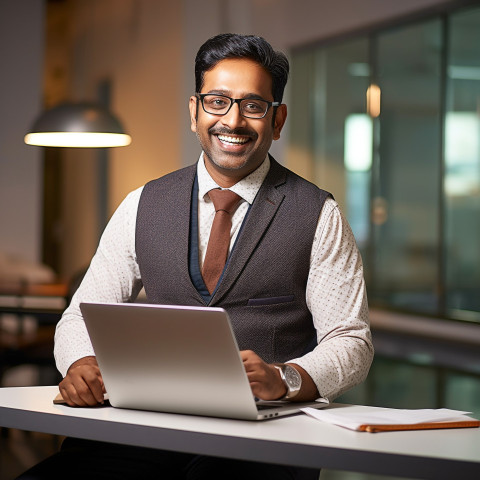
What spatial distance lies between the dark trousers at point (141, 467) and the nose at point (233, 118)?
76 cm

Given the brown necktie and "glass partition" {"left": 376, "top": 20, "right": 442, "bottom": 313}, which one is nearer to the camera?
the brown necktie

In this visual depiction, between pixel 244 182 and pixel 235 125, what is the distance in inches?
7.1

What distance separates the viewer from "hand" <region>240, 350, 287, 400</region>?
1.64m

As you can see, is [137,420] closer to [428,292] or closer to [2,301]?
[2,301]

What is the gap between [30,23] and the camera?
8664 millimetres

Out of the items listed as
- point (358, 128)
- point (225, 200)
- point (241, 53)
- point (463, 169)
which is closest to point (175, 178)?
point (225, 200)

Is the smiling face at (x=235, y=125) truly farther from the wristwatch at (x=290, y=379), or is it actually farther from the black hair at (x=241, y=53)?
the wristwatch at (x=290, y=379)

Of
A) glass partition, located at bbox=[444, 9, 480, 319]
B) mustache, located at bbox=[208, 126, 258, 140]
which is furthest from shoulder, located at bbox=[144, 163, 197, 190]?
glass partition, located at bbox=[444, 9, 480, 319]

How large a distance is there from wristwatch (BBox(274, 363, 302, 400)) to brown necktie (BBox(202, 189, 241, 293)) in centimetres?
41

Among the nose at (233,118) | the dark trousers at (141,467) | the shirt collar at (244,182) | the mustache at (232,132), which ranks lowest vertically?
the dark trousers at (141,467)

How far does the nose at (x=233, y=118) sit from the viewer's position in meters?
2.05

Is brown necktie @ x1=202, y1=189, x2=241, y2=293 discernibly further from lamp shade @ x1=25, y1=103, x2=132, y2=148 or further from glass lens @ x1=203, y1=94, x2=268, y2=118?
lamp shade @ x1=25, y1=103, x2=132, y2=148

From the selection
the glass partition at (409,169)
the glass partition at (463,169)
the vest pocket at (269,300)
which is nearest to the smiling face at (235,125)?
the vest pocket at (269,300)

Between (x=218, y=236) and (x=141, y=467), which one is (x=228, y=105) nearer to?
(x=218, y=236)
